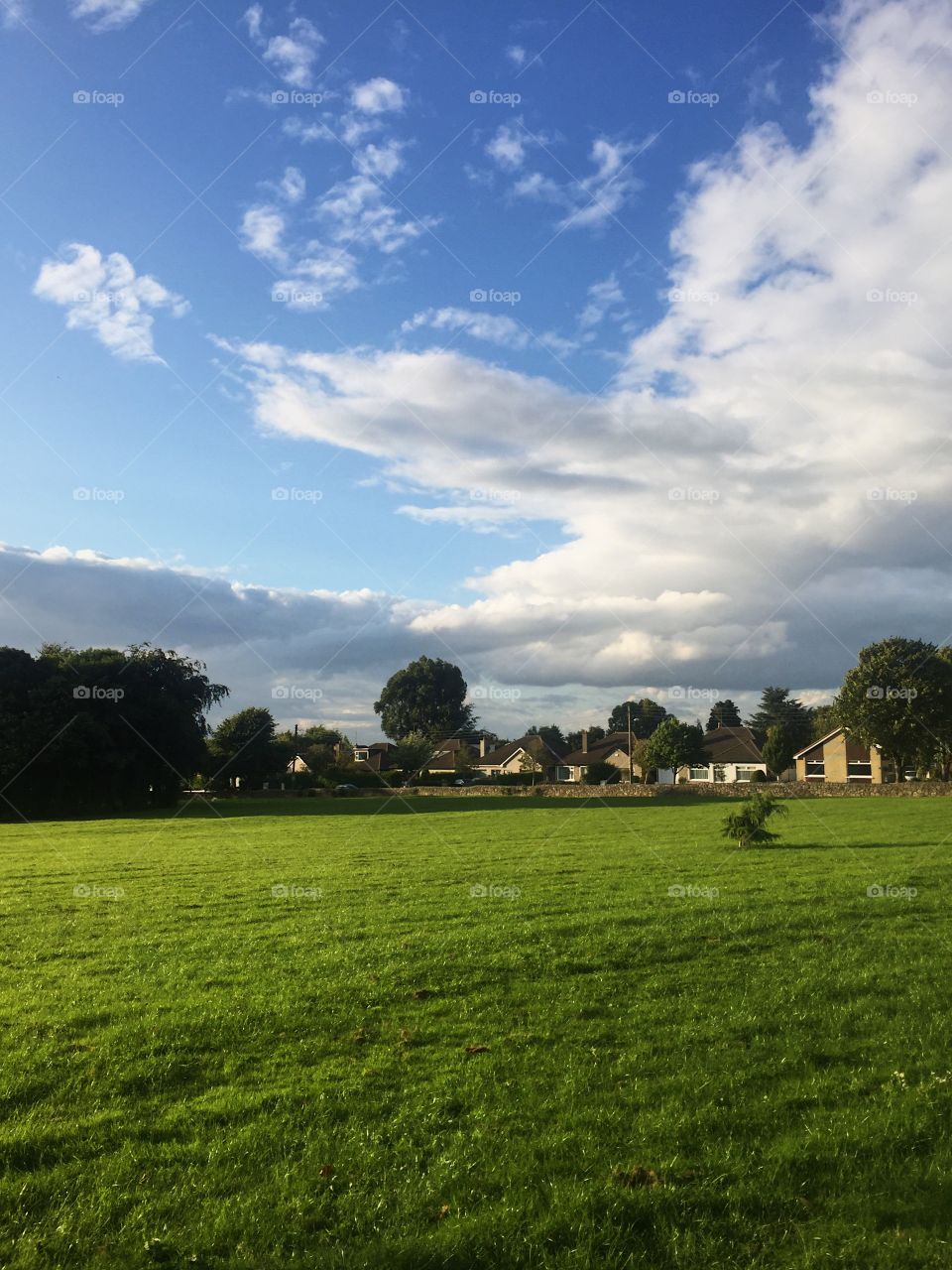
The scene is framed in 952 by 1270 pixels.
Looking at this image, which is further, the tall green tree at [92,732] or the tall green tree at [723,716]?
the tall green tree at [723,716]

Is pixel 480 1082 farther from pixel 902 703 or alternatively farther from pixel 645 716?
pixel 645 716

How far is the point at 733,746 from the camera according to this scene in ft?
395

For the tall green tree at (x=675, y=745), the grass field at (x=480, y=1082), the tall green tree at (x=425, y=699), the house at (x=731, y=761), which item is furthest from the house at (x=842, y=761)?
the grass field at (x=480, y=1082)

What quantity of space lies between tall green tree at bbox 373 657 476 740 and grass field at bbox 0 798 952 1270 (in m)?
128

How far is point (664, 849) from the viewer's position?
26531 millimetres

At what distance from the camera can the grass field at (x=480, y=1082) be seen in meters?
5.22

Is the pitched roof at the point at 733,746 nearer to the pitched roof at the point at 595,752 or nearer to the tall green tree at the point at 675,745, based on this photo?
the pitched roof at the point at 595,752

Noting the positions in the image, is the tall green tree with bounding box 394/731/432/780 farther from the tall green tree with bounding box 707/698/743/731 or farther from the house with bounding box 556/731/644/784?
the tall green tree with bounding box 707/698/743/731

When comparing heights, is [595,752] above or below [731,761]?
above

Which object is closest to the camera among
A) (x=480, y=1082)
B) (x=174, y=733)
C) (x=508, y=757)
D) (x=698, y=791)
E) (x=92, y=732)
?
(x=480, y=1082)

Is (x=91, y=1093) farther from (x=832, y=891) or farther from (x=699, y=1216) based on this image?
(x=832, y=891)

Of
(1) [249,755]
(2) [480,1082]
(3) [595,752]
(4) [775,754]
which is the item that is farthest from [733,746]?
(2) [480,1082]

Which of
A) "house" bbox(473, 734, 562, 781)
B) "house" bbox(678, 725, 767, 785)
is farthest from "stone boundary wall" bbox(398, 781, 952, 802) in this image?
"house" bbox(678, 725, 767, 785)

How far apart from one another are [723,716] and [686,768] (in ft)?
149
